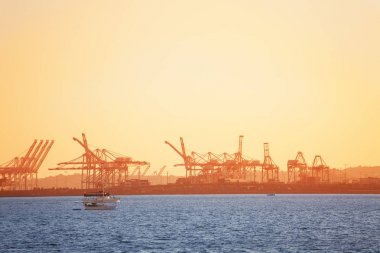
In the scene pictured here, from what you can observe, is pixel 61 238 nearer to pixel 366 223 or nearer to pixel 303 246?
pixel 303 246

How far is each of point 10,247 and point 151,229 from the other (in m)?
26.3

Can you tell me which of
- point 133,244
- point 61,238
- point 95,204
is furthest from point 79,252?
point 95,204

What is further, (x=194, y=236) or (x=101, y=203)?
(x=101, y=203)

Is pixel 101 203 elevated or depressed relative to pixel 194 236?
elevated

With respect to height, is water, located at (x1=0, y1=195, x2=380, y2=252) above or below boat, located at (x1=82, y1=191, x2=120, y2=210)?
below

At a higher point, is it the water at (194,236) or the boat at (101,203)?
the boat at (101,203)

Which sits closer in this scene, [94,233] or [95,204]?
[94,233]

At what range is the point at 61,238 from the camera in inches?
3312

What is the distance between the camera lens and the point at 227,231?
9281 cm

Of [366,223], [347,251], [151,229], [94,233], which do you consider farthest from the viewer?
[366,223]

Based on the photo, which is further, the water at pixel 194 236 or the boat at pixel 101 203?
the boat at pixel 101 203

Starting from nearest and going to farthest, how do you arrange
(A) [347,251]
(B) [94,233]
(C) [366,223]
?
1. (A) [347,251]
2. (B) [94,233]
3. (C) [366,223]

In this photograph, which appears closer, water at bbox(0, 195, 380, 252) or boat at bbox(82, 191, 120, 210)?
water at bbox(0, 195, 380, 252)

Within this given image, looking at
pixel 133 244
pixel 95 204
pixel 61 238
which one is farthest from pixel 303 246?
pixel 95 204
